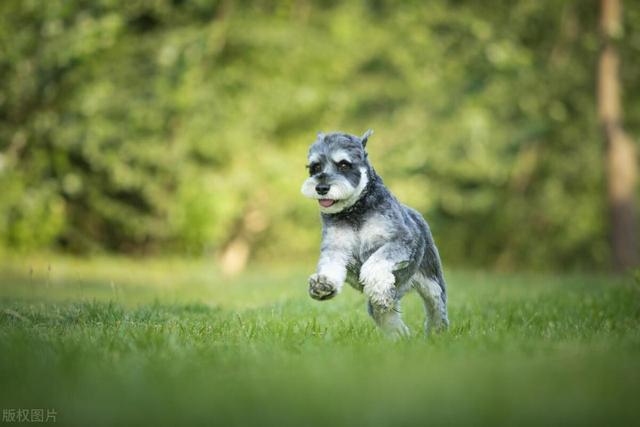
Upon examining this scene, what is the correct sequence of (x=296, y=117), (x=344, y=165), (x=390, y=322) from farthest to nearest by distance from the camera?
(x=296, y=117), (x=344, y=165), (x=390, y=322)

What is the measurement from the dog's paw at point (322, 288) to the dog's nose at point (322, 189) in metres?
0.67

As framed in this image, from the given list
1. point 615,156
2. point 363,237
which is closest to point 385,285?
point 363,237

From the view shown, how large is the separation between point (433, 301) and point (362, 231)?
95 centimetres

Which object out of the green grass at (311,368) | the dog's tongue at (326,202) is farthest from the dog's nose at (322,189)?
the green grass at (311,368)

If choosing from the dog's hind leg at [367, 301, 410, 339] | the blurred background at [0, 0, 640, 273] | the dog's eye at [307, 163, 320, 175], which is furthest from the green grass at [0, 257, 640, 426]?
the blurred background at [0, 0, 640, 273]

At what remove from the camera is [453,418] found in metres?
2.91

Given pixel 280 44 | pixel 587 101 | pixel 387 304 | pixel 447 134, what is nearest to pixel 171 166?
pixel 280 44

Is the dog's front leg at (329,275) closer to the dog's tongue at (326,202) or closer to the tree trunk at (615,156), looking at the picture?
the dog's tongue at (326,202)

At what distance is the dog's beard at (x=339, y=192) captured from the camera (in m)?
5.07

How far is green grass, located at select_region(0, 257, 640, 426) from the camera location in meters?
3.02

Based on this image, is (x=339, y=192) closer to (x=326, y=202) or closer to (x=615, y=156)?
(x=326, y=202)

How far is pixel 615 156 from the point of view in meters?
15.2

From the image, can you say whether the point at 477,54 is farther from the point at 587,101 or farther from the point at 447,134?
the point at 587,101

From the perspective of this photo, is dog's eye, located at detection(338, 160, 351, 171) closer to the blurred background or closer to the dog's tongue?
the dog's tongue
